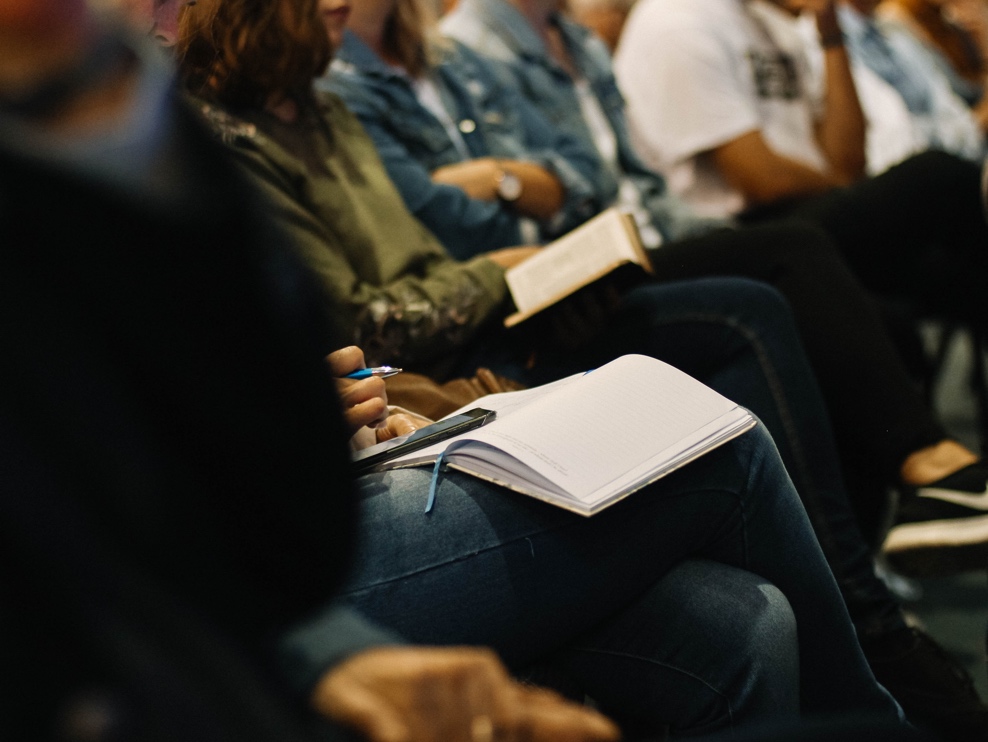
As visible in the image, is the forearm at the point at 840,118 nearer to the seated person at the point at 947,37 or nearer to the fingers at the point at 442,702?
the seated person at the point at 947,37

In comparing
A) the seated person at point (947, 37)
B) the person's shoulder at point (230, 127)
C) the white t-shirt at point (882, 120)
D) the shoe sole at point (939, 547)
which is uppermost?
the person's shoulder at point (230, 127)

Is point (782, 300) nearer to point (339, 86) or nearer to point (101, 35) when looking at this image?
point (339, 86)

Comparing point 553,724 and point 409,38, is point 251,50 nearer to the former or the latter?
point 409,38

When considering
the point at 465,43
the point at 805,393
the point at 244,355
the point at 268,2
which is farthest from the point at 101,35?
the point at 465,43

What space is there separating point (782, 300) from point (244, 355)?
998 mm

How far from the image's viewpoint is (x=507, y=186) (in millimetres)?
1680

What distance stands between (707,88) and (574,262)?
2.94 feet

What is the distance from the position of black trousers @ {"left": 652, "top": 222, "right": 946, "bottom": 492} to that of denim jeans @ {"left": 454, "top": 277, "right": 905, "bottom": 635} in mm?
198

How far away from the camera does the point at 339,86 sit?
5.14 feet

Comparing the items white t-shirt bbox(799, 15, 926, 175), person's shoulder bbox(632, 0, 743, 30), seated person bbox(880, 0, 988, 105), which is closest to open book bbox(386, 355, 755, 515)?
person's shoulder bbox(632, 0, 743, 30)

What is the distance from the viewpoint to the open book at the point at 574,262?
1.26 m

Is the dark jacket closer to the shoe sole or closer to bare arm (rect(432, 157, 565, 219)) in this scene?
the shoe sole

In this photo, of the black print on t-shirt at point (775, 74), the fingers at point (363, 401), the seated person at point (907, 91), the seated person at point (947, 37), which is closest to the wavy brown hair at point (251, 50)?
the fingers at point (363, 401)

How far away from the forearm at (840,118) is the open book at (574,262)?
3.88 ft
